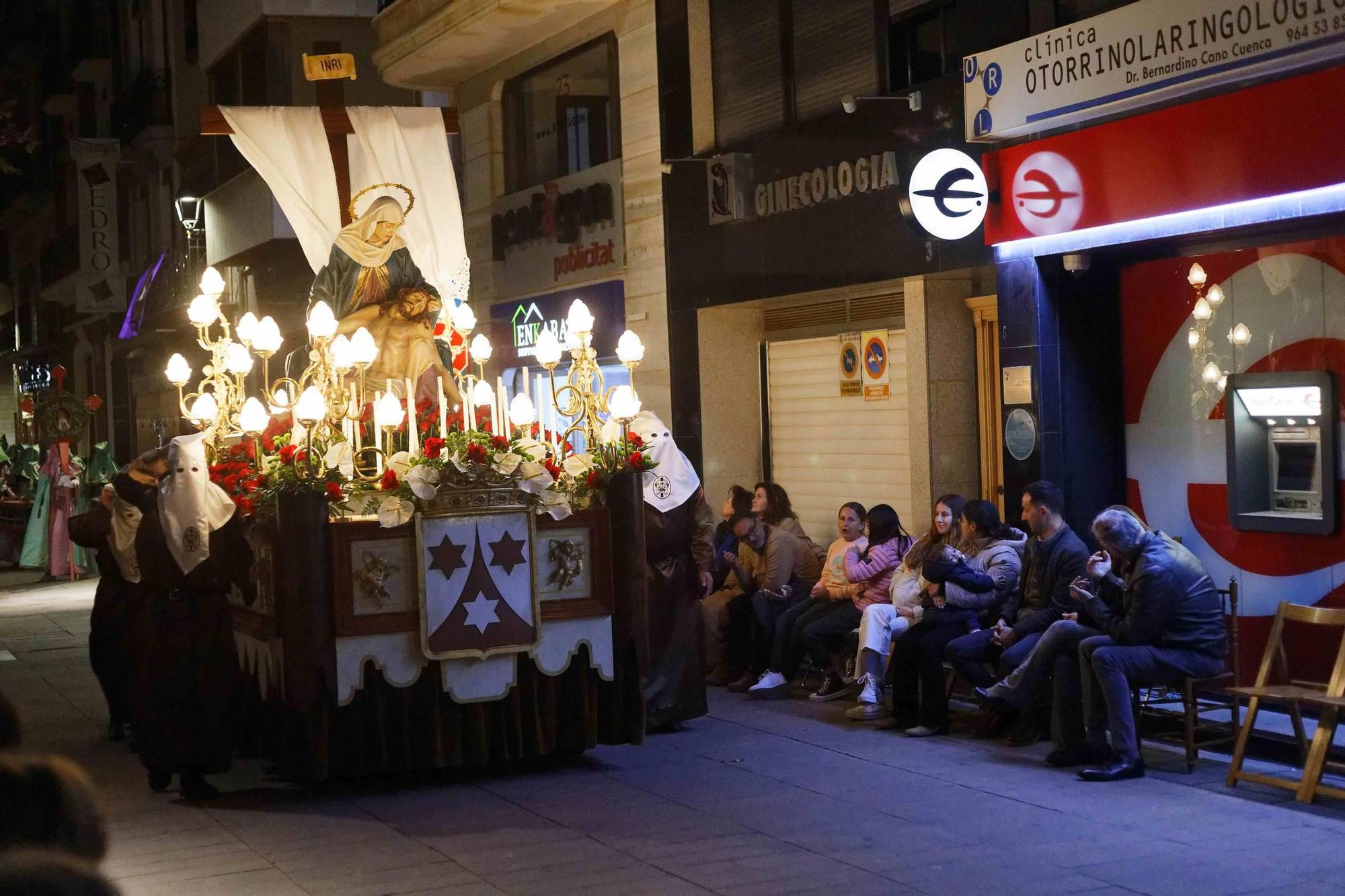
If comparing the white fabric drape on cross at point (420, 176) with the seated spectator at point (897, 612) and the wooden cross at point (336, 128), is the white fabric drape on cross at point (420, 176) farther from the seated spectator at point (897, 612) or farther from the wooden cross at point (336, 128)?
the seated spectator at point (897, 612)

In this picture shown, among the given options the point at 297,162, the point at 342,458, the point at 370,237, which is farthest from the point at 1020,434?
the point at 297,162

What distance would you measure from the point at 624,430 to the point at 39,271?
38862mm

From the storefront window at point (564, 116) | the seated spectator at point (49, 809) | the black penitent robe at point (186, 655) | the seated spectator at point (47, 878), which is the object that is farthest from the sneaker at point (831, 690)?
the seated spectator at point (47, 878)

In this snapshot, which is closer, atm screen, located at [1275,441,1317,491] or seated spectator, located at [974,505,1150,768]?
seated spectator, located at [974,505,1150,768]

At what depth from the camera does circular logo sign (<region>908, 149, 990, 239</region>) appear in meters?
11.6

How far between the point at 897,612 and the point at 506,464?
3.11m

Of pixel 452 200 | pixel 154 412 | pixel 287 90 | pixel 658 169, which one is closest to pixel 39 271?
pixel 154 412

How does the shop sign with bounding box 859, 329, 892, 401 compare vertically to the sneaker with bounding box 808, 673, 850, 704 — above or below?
above

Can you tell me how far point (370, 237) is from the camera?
10.7m

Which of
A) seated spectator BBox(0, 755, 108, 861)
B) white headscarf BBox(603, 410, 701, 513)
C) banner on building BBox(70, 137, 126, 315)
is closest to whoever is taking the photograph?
seated spectator BBox(0, 755, 108, 861)

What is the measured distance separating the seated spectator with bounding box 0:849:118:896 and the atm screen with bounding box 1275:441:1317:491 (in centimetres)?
877

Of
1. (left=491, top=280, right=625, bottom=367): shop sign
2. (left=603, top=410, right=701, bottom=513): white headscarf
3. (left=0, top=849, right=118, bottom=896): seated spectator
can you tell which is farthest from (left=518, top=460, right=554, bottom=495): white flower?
(left=0, top=849, right=118, bottom=896): seated spectator

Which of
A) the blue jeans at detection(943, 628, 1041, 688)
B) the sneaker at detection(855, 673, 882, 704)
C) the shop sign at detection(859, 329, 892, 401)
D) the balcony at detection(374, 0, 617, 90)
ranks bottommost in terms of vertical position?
the sneaker at detection(855, 673, 882, 704)

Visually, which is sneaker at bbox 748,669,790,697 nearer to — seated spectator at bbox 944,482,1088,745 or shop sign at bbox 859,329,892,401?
seated spectator at bbox 944,482,1088,745
